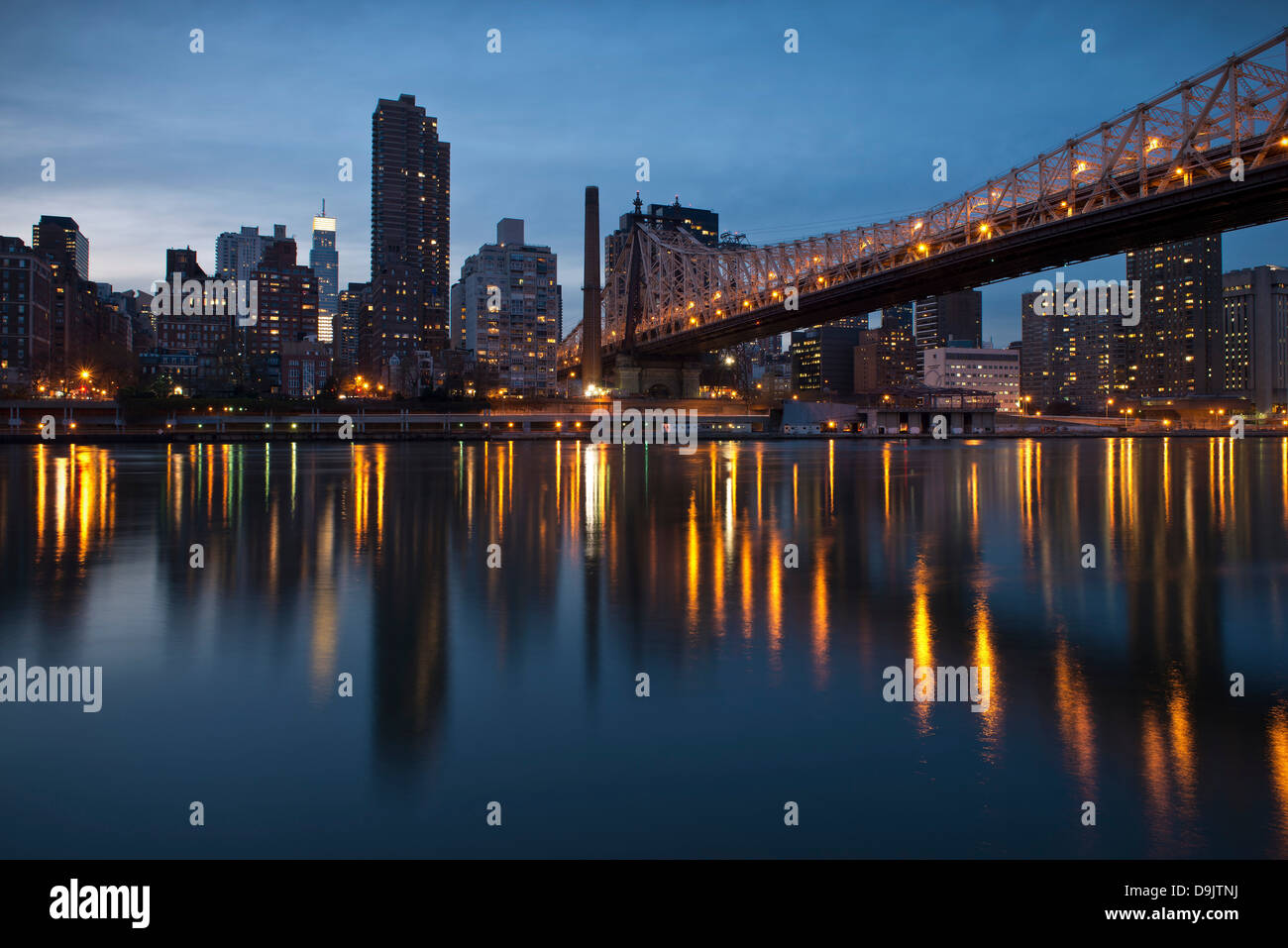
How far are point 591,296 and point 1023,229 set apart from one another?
74.4 meters

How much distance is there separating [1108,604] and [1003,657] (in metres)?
3.62

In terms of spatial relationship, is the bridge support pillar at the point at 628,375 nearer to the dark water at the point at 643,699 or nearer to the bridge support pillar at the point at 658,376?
the bridge support pillar at the point at 658,376

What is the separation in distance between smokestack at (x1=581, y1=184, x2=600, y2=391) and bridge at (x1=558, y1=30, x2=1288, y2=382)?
0.73m

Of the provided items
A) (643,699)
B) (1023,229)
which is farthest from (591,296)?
(643,699)

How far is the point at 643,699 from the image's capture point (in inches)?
316

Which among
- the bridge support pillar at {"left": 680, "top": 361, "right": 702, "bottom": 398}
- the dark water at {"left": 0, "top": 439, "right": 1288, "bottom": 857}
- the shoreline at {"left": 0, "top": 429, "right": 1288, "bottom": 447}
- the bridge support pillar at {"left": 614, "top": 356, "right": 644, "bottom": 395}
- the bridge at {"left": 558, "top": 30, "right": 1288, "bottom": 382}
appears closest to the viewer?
the dark water at {"left": 0, "top": 439, "right": 1288, "bottom": 857}

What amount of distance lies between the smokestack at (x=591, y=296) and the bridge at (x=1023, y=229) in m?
0.73

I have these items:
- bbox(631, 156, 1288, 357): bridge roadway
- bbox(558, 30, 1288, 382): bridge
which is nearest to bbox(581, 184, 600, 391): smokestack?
bbox(558, 30, 1288, 382): bridge

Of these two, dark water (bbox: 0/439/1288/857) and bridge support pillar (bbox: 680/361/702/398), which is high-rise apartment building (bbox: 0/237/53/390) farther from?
dark water (bbox: 0/439/1288/857)

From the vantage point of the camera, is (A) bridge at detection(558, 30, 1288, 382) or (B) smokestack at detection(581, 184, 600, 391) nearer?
(A) bridge at detection(558, 30, 1288, 382)

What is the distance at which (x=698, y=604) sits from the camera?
11977 millimetres

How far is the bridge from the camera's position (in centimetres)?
4322
